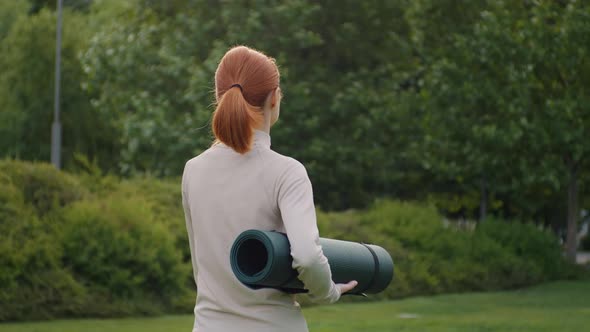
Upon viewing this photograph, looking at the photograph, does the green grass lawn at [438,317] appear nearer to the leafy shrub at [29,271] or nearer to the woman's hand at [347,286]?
the leafy shrub at [29,271]

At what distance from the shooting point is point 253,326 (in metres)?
2.88

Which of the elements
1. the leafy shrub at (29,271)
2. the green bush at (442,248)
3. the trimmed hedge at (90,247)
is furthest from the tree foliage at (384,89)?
the leafy shrub at (29,271)

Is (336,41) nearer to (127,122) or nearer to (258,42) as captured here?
(258,42)

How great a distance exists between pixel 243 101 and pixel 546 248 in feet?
58.0

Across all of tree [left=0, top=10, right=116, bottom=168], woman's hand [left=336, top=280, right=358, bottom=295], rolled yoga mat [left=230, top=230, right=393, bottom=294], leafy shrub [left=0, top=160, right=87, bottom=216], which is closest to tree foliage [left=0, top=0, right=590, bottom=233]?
leafy shrub [left=0, top=160, right=87, bottom=216]

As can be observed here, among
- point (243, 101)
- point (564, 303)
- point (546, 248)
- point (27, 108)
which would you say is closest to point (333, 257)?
point (243, 101)

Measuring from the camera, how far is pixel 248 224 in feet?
9.43

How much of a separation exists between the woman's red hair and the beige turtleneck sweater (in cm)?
6

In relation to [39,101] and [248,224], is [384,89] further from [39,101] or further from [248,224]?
[248,224]

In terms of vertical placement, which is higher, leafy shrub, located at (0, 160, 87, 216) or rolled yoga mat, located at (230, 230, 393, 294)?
rolled yoga mat, located at (230, 230, 393, 294)

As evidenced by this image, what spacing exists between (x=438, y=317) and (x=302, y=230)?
9.58 meters

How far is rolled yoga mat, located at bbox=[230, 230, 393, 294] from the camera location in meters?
2.75

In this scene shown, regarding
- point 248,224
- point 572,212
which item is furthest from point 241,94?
point 572,212

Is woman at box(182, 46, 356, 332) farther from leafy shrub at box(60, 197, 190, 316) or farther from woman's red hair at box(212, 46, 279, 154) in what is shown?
leafy shrub at box(60, 197, 190, 316)
